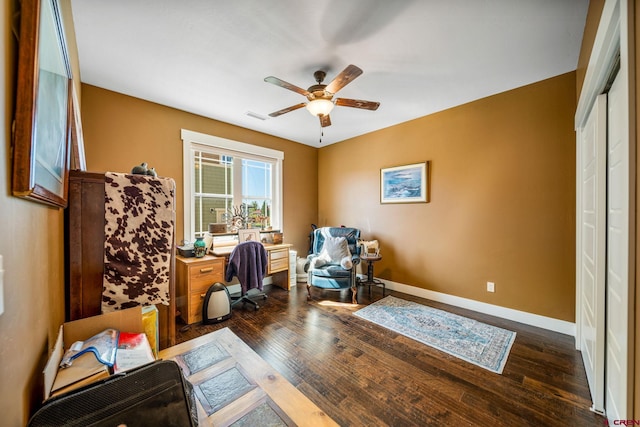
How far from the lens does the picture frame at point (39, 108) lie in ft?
2.07

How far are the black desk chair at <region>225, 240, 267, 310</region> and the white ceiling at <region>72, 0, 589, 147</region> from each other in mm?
1823

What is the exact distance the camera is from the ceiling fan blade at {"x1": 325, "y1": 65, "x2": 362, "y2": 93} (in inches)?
72.1

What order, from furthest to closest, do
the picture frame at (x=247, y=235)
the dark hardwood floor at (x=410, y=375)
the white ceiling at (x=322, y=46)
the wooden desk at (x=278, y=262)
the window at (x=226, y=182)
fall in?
the wooden desk at (x=278, y=262)
the picture frame at (x=247, y=235)
the window at (x=226, y=182)
the white ceiling at (x=322, y=46)
the dark hardwood floor at (x=410, y=375)

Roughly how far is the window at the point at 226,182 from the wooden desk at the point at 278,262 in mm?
557

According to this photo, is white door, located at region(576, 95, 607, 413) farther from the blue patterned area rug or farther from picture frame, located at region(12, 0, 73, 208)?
picture frame, located at region(12, 0, 73, 208)

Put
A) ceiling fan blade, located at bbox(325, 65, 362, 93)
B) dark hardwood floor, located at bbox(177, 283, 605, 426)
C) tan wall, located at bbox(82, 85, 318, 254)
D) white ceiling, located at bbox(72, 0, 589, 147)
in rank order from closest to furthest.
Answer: dark hardwood floor, located at bbox(177, 283, 605, 426)
white ceiling, located at bbox(72, 0, 589, 147)
ceiling fan blade, located at bbox(325, 65, 362, 93)
tan wall, located at bbox(82, 85, 318, 254)

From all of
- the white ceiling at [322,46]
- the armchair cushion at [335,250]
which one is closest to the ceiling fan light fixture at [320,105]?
the white ceiling at [322,46]

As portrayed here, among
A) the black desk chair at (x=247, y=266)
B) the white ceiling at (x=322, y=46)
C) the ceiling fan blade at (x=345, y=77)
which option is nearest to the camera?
the white ceiling at (x=322, y=46)

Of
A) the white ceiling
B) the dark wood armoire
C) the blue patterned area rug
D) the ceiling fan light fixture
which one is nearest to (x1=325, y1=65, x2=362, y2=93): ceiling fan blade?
the ceiling fan light fixture

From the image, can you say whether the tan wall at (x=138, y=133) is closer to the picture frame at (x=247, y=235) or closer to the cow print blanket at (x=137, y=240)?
the picture frame at (x=247, y=235)

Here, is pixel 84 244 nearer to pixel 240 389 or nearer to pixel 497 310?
pixel 240 389

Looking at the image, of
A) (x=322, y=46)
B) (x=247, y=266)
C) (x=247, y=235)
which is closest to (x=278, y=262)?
(x=247, y=235)

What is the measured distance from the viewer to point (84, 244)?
1459mm

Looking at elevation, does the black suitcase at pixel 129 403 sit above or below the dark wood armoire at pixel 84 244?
below
